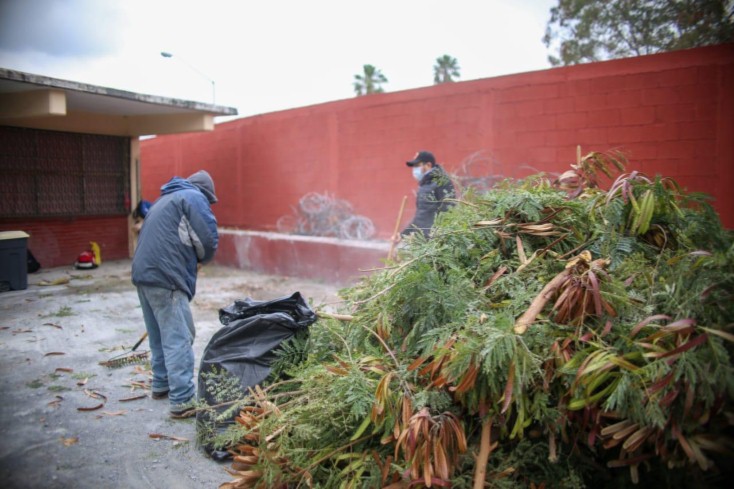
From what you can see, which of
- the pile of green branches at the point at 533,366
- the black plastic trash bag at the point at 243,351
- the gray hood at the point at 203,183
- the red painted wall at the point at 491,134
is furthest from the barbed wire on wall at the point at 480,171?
the black plastic trash bag at the point at 243,351

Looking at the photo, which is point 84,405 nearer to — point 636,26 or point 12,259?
point 12,259

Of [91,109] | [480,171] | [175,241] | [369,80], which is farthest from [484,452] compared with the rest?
[369,80]

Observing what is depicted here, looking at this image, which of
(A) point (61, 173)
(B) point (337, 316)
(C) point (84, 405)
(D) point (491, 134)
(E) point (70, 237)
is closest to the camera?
(B) point (337, 316)

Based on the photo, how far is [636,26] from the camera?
40.0 ft

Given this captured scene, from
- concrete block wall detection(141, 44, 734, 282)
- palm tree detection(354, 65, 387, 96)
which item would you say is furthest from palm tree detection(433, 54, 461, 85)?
concrete block wall detection(141, 44, 734, 282)

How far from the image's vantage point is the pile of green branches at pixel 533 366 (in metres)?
1.96

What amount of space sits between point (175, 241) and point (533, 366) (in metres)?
2.73

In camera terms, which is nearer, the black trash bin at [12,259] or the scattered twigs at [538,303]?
the scattered twigs at [538,303]

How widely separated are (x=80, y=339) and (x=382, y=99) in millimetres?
5915

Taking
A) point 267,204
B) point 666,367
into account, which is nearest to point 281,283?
point 267,204

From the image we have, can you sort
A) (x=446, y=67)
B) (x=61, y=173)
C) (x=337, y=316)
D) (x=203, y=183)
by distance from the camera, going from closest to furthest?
(x=337, y=316)
(x=203, y=183)
(x=61, y=173)
(x=446, y=67)

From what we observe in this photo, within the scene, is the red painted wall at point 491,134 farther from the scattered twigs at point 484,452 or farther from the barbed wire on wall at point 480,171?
the scattered twigs at point 484,452

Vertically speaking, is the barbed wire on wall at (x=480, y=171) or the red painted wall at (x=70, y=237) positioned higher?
the barbed wire on wall at (x=480, y=171)

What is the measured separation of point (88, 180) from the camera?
1009 cm
